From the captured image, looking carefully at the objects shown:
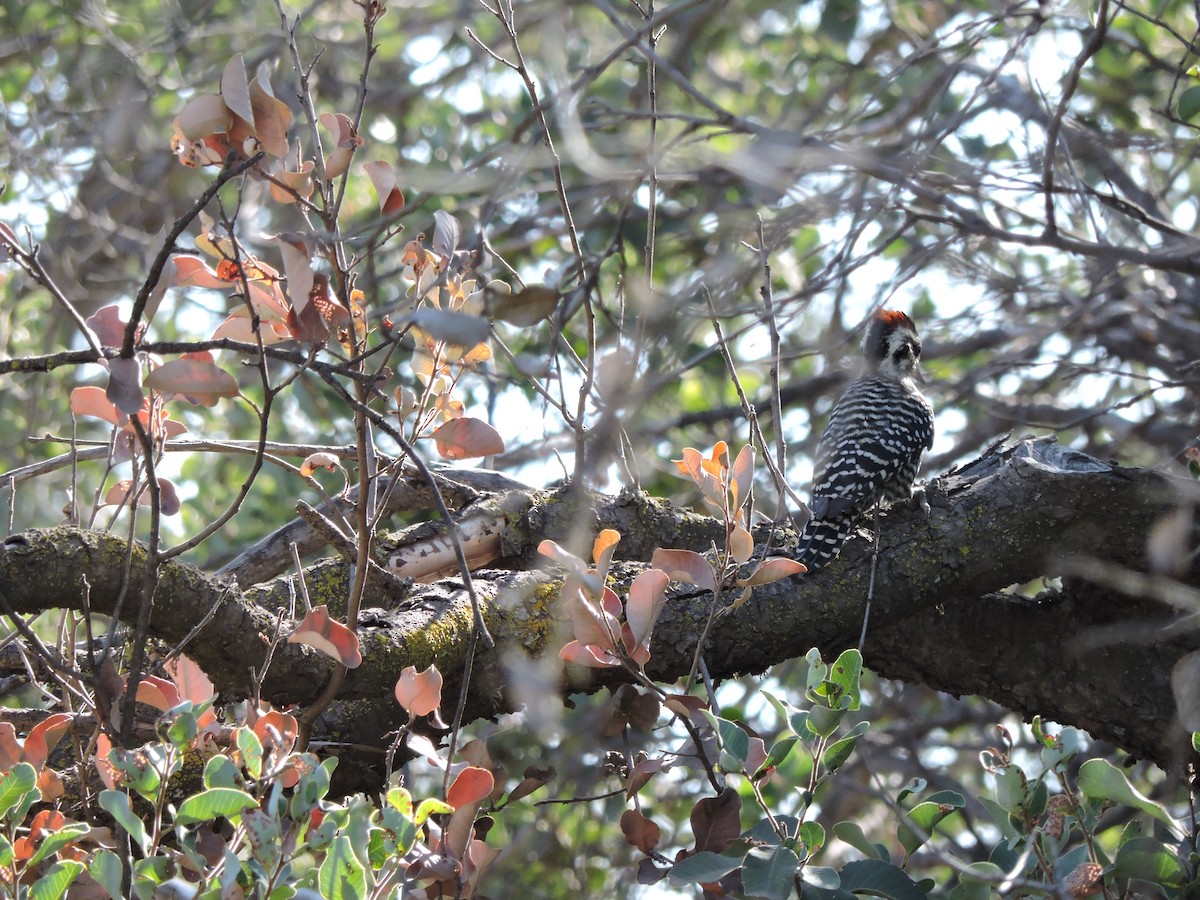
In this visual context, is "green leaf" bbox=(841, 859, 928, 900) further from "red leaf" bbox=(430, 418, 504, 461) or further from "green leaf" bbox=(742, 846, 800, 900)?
"red leaf" bbox=(430, 418, 504, 461)

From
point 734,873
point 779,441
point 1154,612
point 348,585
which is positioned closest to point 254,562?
point 348,585

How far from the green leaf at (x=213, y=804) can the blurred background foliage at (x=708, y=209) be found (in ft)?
5.21

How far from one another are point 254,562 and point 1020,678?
2268mm

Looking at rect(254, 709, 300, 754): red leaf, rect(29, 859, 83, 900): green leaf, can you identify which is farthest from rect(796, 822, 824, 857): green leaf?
rect(29, 859, 83, 900): green leaf

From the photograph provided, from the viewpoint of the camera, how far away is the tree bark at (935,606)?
2793 millimetres

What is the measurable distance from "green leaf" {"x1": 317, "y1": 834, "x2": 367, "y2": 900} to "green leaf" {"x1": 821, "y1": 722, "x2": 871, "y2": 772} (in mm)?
847

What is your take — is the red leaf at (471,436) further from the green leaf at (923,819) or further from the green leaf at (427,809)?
the green leaf at (923,819)

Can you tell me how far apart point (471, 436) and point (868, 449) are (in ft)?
7.13

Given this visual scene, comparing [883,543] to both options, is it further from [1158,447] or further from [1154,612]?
[1158,447]

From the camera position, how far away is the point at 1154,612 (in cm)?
334

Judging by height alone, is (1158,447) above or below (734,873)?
above

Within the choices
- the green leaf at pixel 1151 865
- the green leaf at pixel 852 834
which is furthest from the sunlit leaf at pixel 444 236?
Result: the green leaf at pixel 1151 865

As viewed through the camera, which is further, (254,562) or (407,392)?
(254,562)

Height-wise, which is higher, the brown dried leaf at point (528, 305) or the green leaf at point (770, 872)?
the brown dried leaf at point (528, 305)
